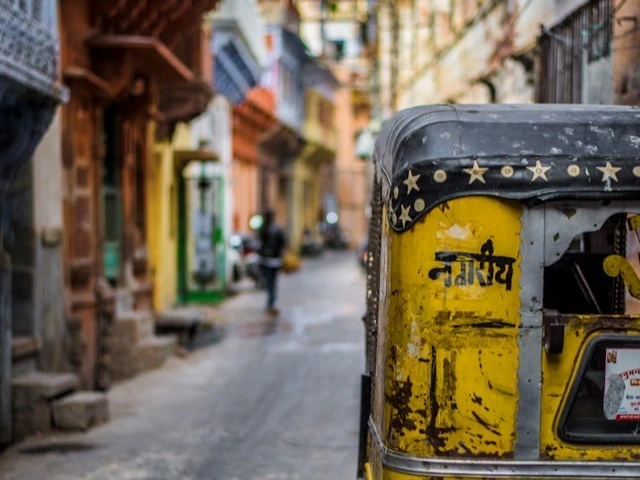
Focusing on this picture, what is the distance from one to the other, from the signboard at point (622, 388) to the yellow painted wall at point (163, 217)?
12.6 metres

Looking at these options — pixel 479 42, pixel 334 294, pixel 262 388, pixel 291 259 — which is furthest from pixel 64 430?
pixel 291 259

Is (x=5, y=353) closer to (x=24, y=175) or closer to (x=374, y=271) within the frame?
(x=24, y=175)

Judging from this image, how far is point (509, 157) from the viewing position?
178 inches

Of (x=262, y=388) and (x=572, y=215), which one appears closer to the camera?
(x=572, y=215)

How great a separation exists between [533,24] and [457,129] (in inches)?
378

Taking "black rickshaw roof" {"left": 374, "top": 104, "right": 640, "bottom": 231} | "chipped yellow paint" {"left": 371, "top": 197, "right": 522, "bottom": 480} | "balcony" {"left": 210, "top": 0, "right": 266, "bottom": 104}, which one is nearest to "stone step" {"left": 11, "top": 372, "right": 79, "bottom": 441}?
"black rickshaw roof" {"left": 374, "top": 104, "right": 640, "bottom": 231}

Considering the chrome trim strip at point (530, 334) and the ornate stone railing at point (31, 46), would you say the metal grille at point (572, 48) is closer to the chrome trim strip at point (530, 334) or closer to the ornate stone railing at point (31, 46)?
the ornate stone railing at point (31, 46)

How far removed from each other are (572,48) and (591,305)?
237 inches

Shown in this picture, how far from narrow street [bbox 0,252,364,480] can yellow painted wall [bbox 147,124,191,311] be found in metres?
2.03

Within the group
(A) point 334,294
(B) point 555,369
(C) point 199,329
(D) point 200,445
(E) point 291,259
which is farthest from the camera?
(E) point 291,259

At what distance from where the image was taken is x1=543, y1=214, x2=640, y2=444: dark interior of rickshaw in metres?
4.46

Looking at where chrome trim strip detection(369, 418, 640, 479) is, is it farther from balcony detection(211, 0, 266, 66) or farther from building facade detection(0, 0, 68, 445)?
balcony detection(211, 0, 266, 66)

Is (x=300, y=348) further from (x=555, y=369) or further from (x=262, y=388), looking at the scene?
(x=555, y=369)

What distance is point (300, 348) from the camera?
15586 mm
